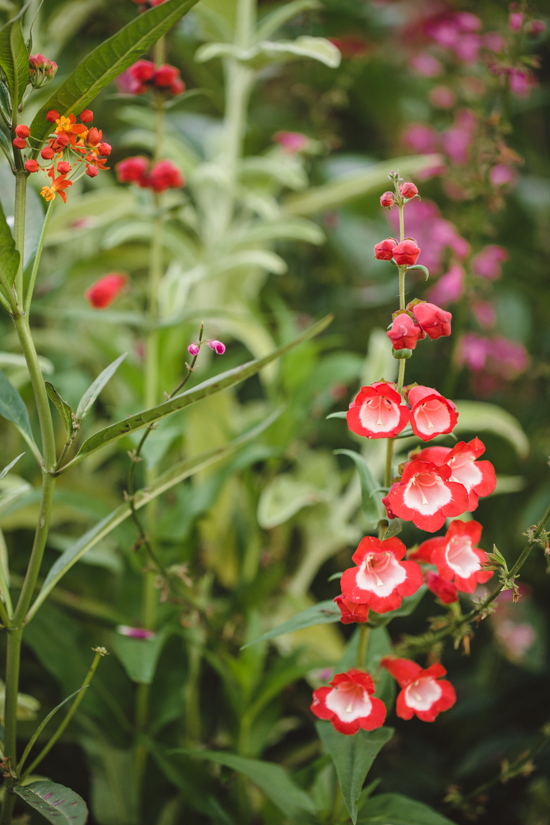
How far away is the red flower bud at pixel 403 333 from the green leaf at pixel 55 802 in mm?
343

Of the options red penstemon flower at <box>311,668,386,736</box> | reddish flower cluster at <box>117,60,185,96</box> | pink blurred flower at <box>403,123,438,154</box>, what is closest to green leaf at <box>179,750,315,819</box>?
red penstemon flower at <box>311,668,386,736</box>

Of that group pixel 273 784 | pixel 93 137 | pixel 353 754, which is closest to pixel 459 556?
pixel 353 754

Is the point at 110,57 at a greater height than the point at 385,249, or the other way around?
the point at 110,57

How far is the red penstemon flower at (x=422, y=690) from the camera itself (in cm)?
40

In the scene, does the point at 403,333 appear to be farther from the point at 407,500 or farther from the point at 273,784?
the point at 273,784

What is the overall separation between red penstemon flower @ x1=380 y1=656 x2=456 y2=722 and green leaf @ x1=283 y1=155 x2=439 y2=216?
0.69 meters

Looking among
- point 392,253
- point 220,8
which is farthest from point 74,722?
point 220,8

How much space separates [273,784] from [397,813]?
11cm

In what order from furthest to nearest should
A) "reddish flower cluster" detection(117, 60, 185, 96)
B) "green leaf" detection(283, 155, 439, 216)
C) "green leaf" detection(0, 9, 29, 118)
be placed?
"green leaf" detection(283, 155, 439, 216) → "reddish flower cluster" detection(117, 60, 185, 96) → "green leaf" detection(0, 9, 29, 118)

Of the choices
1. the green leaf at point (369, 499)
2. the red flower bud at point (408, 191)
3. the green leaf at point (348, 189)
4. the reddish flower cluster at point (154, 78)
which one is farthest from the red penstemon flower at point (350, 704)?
the green leaf at point (348, 189)

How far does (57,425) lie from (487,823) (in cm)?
81

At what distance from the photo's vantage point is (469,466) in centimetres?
41

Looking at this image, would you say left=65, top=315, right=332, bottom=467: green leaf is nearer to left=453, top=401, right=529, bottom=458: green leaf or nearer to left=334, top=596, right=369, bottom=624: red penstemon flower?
left=334, top=596, right=369, bottom=624: red penstemon flower

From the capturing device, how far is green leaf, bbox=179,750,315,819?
18.7 inches
